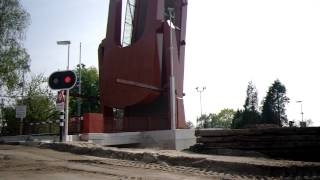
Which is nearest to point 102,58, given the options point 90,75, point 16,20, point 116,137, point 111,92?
point 111,92

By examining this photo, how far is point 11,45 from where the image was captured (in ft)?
129

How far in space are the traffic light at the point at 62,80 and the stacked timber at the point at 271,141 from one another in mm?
6394

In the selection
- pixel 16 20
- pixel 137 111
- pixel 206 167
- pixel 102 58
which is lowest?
pixel 206 167

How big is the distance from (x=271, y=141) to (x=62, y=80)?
9968 mm

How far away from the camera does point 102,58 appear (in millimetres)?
42156

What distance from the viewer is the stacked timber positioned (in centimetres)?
2000

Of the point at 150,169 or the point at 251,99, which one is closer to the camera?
the point at 150,169

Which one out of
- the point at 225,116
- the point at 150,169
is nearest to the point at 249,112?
the point at 225,116

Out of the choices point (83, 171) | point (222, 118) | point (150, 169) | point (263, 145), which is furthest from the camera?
point (222, 118)

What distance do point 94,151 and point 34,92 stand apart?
3382cm

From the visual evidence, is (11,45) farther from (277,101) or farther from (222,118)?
(222,118)

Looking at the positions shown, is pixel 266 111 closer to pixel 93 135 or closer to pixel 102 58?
pixel 102 58

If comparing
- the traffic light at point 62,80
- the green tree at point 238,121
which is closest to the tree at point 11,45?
the traffic light at point 62,80

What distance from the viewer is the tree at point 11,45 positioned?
38406mm
